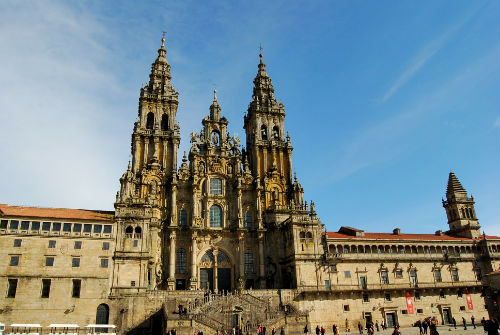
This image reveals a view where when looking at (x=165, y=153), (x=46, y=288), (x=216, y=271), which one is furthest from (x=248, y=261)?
(x=46, y=288)

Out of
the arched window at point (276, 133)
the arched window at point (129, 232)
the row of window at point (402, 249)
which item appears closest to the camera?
the arched window at point (129, 232)

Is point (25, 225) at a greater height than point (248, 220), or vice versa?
point (248, 220)

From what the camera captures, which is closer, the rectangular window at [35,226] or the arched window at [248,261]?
the rectangular window at [35,226]

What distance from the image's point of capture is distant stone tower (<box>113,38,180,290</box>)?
157ft

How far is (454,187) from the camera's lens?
2923 inches

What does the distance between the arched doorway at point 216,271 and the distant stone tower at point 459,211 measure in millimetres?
42022

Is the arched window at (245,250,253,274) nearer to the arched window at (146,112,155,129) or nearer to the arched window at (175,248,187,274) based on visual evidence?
the arched window at (175,248,187,274)

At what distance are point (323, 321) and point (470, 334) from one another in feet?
59.7

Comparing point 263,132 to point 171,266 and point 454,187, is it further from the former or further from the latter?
point 454,187

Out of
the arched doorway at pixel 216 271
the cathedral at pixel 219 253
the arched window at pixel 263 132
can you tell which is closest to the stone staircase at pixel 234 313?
the cathedral at pixel 219 253

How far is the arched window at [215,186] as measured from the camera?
60.2 metres

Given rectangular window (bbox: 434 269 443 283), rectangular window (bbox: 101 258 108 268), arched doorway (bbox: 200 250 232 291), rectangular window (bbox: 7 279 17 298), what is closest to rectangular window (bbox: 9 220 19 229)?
rectangular window (bbox: 7 279 17 298)

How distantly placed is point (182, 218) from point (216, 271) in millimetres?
8810

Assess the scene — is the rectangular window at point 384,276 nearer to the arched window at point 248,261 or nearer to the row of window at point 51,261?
the arched window at point 248,261
